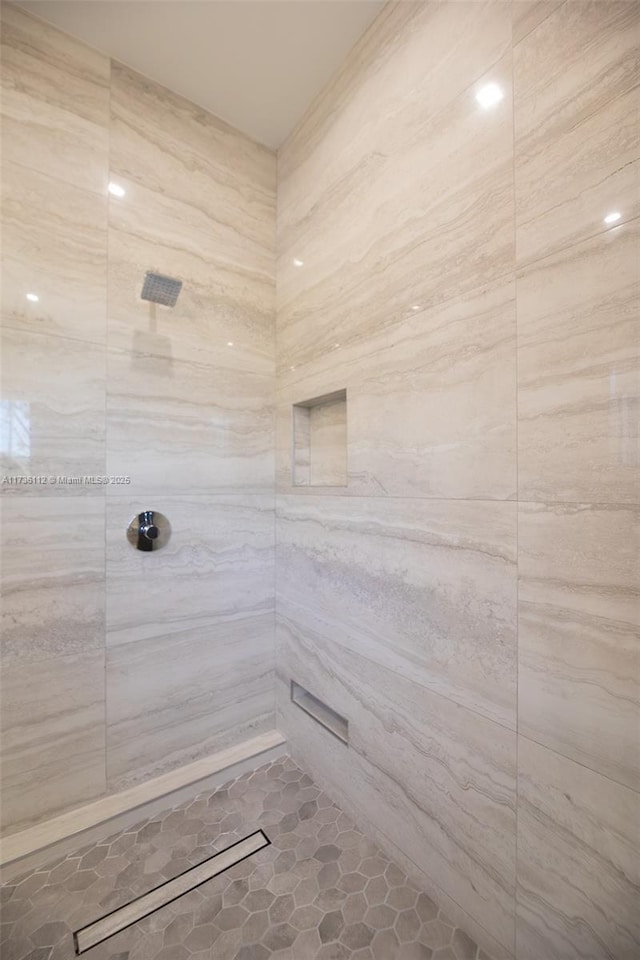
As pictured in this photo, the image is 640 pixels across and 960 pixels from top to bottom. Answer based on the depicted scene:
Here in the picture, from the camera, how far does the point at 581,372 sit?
0.70m

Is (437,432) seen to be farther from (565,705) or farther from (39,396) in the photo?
(39,396)

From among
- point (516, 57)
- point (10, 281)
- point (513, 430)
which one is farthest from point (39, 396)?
point (516, 57)

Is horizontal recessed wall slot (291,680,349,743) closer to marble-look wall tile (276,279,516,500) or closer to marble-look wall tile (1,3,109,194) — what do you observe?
marble-look wall tile (276,279,516,500)

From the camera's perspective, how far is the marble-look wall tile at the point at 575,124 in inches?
25.6

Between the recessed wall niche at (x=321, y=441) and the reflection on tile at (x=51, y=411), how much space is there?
0.65 metres

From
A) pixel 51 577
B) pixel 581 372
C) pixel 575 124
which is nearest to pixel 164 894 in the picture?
pixel 51 577

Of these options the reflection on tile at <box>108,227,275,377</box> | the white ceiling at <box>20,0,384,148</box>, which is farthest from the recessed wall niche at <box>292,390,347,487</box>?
the white ceiling at <box>20,0,384,148</box>

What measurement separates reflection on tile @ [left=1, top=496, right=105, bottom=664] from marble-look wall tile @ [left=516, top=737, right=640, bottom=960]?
1.19m

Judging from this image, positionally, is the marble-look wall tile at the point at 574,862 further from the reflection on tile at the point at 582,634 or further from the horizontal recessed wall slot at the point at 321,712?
the horizontal recessed wall slot at the point at 321,712

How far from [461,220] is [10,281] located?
3.93 feet

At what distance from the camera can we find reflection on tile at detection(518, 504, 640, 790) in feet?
2.13

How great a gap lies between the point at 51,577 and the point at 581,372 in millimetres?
1398

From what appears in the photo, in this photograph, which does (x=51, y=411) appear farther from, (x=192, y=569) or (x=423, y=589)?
(x=423, y=589)

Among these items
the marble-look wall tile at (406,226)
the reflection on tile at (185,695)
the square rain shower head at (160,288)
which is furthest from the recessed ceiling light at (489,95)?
the reflection on tile at (185,695)
